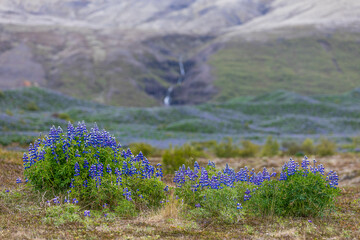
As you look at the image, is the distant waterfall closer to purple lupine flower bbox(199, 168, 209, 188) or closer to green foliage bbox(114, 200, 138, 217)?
purple lupine flower bbox(199, 168, 209, 188)

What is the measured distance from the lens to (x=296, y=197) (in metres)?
7.16

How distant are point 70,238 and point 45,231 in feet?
1.80

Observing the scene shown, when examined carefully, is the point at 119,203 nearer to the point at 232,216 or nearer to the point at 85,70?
the point at 232,216

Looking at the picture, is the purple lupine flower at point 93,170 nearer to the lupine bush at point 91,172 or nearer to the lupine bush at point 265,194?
the lupine bush at point 91,172

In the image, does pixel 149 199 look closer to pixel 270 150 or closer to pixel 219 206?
pixel 219 206

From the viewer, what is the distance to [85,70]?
109 metres

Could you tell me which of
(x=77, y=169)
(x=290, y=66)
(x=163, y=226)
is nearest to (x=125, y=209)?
(x=163, y=226)

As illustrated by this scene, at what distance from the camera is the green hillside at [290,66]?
10169 centimetres

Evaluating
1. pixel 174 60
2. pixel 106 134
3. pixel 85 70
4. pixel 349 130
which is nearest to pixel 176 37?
pixel 174 60

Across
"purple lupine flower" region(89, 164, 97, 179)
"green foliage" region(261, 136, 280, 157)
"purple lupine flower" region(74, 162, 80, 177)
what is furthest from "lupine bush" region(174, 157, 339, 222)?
"green foliage" region(261, 136, 280, 157)

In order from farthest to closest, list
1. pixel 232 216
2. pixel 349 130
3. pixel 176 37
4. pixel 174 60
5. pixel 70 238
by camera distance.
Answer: pixel 176 37, pixel 174 60, pixel 349 130, pixel 232 216, pixel 70 238

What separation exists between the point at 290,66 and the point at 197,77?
30537 millimetres

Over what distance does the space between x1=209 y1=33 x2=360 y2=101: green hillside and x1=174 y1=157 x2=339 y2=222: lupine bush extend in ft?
284

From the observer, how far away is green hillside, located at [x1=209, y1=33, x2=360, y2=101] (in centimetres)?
10169
